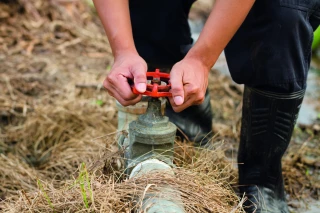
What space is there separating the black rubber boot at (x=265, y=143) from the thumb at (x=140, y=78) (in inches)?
17.4

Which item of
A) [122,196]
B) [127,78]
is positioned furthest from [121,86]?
[122,196]

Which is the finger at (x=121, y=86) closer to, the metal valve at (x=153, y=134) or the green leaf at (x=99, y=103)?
the metal valve at (x=153, y=134)

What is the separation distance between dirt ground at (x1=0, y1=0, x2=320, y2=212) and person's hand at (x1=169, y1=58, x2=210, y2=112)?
214 mm

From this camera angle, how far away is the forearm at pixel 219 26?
54.9 inches

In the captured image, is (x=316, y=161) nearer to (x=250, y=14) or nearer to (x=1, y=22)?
(x=250, y=14)

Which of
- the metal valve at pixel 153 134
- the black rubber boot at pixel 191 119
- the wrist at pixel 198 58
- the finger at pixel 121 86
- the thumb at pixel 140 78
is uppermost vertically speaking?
the wrist at pixel 198 58

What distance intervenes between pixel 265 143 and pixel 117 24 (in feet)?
2.03

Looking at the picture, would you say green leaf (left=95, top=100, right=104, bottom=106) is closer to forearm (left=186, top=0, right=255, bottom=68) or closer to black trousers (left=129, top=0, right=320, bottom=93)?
black trousers (left=129, top=0, right=320, bottom=93)

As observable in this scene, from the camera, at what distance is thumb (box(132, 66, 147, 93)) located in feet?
4.27

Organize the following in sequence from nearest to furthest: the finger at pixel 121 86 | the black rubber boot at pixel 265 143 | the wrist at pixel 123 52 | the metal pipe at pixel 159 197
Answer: the metal pipe at pixel 159 197 < the finger at pixel 121 86 < the wrist at pixel 123 52 < the black rubber boot at pixel 265 143

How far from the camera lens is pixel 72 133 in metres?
2.35

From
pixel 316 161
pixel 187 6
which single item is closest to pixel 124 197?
pixel 187 6

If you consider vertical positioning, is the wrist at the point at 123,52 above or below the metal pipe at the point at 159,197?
above

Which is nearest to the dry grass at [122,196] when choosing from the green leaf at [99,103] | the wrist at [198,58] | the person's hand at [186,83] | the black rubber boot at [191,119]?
the person's hand at [186,83]
